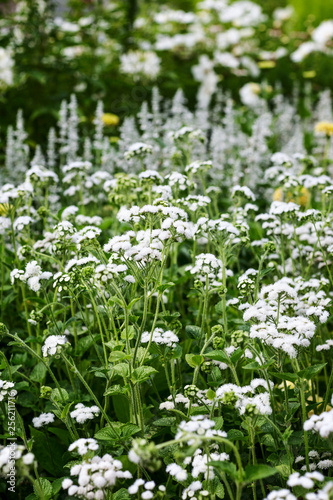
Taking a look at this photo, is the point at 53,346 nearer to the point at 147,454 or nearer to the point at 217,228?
the point at 147,454

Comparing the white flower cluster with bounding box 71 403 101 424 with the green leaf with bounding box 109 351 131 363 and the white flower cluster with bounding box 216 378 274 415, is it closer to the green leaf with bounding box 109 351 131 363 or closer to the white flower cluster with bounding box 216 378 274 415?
the green leaf with bounding box 109 351 131 363

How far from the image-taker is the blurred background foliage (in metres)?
5.44

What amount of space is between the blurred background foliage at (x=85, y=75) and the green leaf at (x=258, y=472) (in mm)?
4278

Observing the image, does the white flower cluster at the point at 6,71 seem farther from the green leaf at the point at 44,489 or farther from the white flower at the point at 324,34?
the green leaf at the point at 44,489

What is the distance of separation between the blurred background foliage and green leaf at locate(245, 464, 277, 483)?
14.0ft

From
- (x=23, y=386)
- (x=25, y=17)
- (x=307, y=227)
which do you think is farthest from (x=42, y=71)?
(x=23, y=386)

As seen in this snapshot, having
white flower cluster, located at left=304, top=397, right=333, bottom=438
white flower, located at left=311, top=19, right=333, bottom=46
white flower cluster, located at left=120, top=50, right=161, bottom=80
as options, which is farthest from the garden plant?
white flower, located at left=311, top=19, right=333, bottom=46

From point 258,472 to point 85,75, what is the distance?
17.7 feet

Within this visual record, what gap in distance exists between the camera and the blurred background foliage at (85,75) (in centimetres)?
544

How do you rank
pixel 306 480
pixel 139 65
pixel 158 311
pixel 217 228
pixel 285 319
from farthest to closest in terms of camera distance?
pixel 139 65 → pixel 158 311 → pixel 217 228 → pixel 285 319 → pixel 306 480

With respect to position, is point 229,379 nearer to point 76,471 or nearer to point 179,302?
point 179,302

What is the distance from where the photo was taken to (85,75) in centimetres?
613

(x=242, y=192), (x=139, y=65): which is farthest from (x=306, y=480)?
(x=139, y=65)

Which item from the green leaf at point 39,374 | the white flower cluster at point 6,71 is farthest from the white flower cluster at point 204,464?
the white flower cluster at point 6,71
